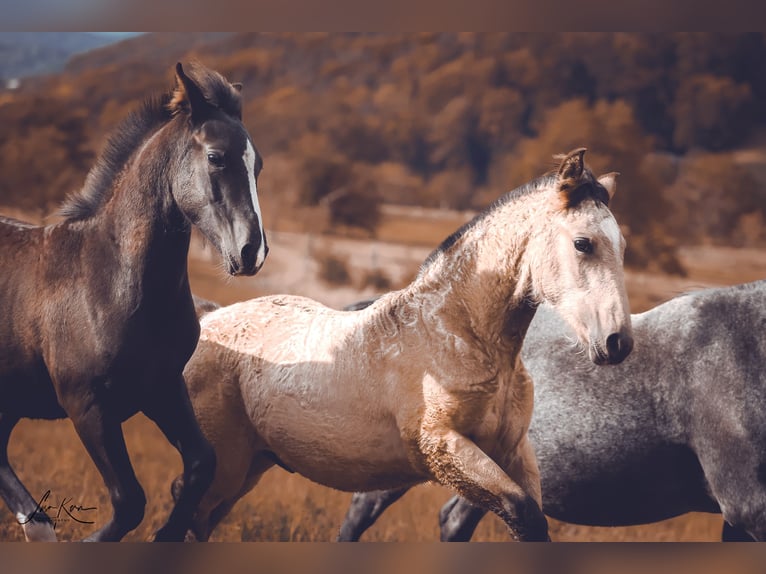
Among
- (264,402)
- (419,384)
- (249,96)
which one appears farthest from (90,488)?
(249,96)

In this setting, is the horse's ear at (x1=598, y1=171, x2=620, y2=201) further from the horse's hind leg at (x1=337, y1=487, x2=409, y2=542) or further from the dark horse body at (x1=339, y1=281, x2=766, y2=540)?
the horse's hind leg at (x1=337, y1=487, x2=409, y2=542)

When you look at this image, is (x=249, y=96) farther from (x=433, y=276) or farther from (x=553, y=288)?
(x=553, y=288)

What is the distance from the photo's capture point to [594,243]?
2.60 m

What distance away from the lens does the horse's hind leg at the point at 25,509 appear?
9.29ft

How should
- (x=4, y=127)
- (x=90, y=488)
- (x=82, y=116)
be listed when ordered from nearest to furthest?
1. (x=90, y=488)
2. (x=4, y=127)
3. (x=82, y=116)

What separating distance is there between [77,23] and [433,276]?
158cm

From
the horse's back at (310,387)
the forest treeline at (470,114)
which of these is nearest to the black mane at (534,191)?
the horse's back at (310,387)

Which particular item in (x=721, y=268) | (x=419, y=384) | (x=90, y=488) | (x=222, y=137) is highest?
(x=222, y=137)

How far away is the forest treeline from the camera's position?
4.25m

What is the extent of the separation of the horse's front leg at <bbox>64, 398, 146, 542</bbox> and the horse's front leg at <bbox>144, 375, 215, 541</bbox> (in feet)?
0.49

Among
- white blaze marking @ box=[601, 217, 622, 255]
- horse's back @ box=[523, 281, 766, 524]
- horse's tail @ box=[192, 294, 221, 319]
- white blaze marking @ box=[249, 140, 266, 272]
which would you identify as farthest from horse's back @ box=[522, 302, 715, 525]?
white blaze marking @ box=[249, 140, 266, 272]

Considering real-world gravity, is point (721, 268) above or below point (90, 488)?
above

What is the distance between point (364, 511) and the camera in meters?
3.66

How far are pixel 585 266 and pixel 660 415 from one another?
0.93 metres
